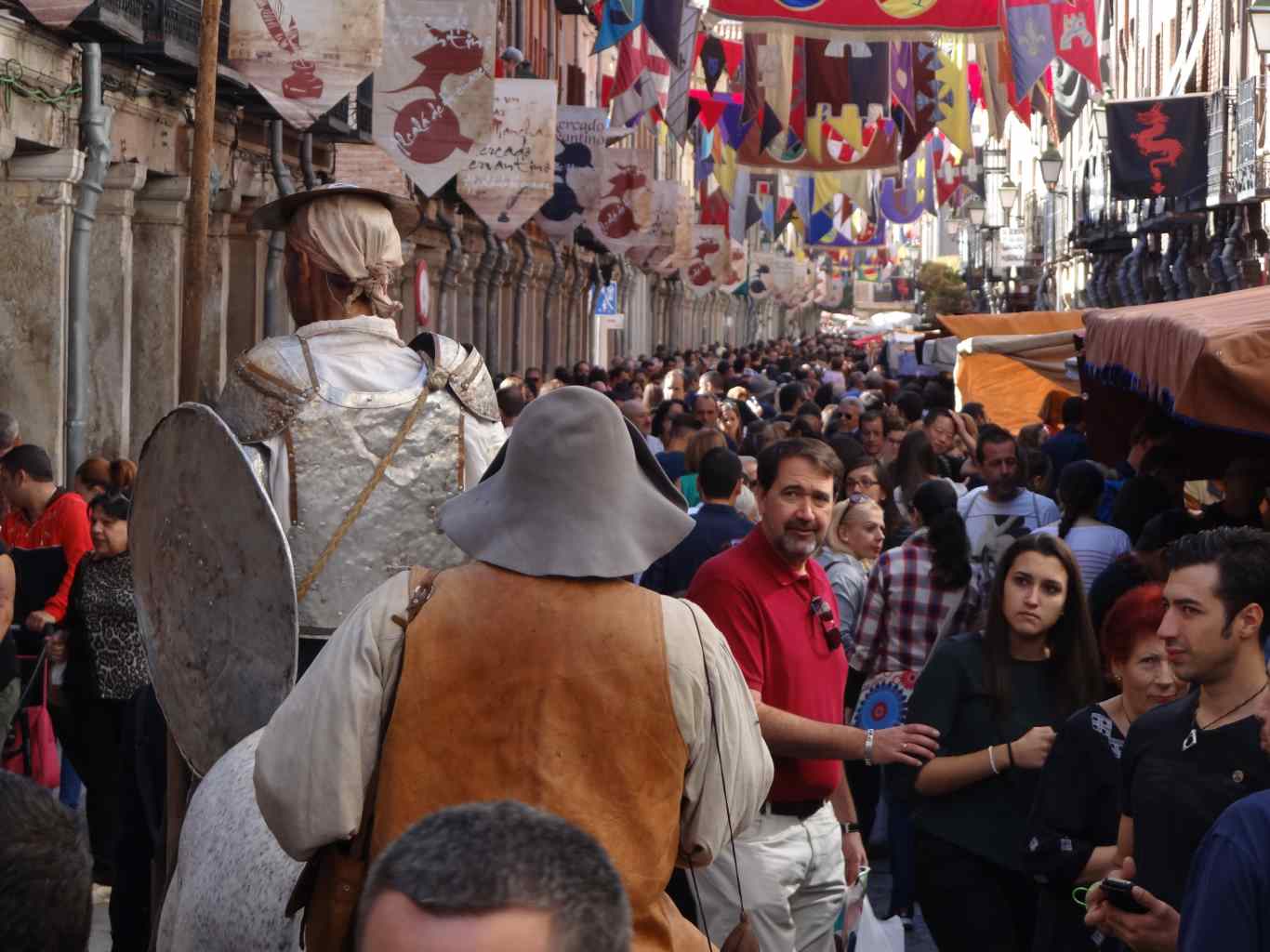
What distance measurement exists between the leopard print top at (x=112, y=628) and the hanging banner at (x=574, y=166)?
62.6 feet

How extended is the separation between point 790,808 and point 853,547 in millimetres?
3166

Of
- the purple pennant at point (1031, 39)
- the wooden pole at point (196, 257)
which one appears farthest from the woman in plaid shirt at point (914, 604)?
the purple pennant at point (1031, 39)

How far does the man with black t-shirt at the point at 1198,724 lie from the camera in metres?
3.91

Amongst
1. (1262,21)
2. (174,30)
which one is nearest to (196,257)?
(1262,21)

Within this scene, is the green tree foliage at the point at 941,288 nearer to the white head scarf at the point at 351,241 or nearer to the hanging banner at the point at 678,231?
the hanging banner at the point at 678,231

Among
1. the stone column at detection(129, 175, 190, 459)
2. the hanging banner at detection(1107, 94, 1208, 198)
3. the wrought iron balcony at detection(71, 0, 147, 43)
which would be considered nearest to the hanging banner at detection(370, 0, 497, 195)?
the wrought iron balcony at detection(71, 0, 147, 43)

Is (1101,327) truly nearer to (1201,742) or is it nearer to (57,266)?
(1201,742)

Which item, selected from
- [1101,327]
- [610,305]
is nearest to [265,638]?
[1101,327]

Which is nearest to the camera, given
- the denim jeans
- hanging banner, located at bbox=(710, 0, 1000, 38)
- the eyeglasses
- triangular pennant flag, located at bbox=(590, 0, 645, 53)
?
the eyeglasses

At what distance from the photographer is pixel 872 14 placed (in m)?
18.7

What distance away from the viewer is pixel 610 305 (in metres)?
34.4

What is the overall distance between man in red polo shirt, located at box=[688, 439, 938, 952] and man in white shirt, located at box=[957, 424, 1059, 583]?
374 centimetres

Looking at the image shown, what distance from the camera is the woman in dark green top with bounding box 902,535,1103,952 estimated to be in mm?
5410

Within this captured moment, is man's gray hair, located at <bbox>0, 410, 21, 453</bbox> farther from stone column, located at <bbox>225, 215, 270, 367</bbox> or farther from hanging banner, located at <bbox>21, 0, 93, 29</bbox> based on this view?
stone column, located at <bbox>225, 215, 270, 367</bbox>
